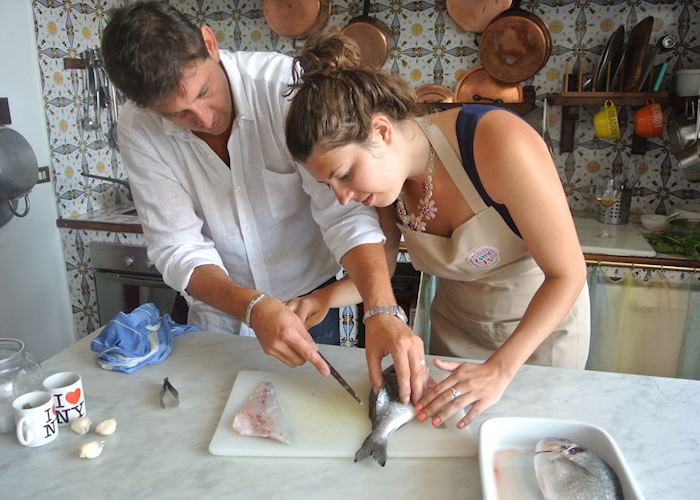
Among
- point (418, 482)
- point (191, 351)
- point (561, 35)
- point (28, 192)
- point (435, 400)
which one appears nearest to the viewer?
point (418, 482)

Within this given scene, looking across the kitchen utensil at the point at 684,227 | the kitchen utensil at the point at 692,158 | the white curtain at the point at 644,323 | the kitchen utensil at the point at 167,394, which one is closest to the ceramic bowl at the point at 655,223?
the kitchen utensil at the point at 684,227

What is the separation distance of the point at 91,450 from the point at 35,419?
11 cm

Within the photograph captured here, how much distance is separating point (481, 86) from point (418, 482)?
2.23m

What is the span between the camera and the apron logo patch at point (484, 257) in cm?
122

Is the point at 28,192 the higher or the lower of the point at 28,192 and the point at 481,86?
the lower

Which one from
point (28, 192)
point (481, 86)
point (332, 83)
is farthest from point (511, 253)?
point (28, 192)

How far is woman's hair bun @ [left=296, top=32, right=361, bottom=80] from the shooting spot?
1035 millimetres

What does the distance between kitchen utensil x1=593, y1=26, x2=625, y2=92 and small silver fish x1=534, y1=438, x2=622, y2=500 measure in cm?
209

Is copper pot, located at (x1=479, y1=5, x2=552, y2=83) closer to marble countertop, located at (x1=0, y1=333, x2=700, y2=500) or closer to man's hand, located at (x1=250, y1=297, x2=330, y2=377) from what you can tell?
marble countertop, located at (x1=0, y1=333, x2=700, y2=500)

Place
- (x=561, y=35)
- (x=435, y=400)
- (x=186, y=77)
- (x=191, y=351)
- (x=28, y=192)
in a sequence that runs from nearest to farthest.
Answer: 1. (x=435, y=400)
2. (x=186, y=77)
3. (x=191, y=351)
4. (x=28, y=192)
5. (x=561, y=35)

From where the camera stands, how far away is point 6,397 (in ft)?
3.10

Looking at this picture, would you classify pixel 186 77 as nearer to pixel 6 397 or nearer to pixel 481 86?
pixel 6 397

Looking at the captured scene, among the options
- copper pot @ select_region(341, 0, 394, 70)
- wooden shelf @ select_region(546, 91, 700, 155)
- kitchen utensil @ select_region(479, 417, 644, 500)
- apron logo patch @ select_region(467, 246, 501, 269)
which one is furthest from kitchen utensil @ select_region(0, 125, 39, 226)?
wooden shelf @ select_region(546, 91, 700, 155)

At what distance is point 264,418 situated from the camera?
3.08 ft
